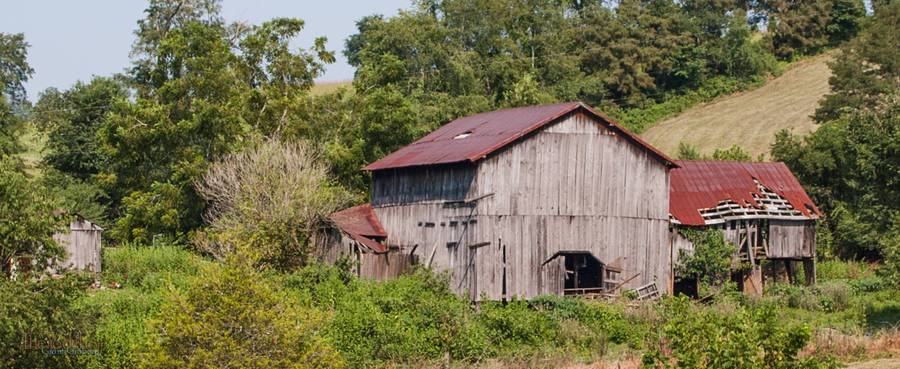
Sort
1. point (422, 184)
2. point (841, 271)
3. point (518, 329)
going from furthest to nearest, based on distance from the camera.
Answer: point (841, 271) < point (422, 184) < point (518, 329)

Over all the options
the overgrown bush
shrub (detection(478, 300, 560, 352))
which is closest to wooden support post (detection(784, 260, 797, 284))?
shrub (detection(478, 300, 560, 352))

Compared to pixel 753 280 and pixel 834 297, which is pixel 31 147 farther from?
pixel 834 297

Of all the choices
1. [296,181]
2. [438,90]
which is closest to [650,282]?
[296,181]

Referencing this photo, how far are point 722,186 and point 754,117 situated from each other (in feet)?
111

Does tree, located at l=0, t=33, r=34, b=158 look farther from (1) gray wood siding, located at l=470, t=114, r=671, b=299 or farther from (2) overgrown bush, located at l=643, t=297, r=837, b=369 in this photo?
(2) overgrown bush, located at l=643, t=297, r=837, b=369

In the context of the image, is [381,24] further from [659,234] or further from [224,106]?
[659,234]

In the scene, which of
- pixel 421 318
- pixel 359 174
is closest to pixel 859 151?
pixel 421 318

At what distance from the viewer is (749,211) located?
→ 153ft

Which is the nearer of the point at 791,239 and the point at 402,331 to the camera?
the point at 402,331

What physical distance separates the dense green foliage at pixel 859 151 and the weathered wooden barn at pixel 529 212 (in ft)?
24.6

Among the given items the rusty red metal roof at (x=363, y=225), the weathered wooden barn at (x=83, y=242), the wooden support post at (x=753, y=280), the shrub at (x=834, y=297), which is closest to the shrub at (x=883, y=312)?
the shrub at (x=834, y=297)

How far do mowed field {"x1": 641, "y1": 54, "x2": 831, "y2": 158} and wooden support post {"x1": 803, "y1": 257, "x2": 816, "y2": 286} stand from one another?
23722 millimetres

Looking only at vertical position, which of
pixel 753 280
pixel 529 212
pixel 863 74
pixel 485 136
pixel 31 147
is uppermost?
pixel 863 74

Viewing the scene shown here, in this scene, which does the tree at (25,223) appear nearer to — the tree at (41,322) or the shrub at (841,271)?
the tree at (41,322)
